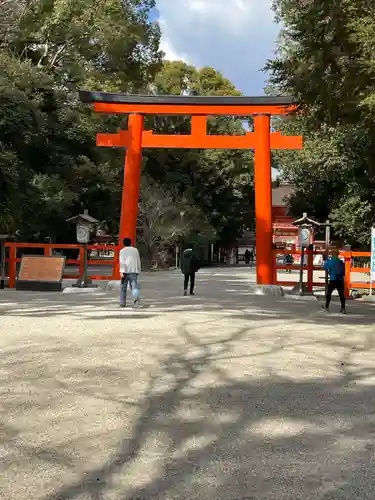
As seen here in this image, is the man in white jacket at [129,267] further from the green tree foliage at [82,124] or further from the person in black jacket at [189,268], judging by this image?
the green tree foliage at [82,124]

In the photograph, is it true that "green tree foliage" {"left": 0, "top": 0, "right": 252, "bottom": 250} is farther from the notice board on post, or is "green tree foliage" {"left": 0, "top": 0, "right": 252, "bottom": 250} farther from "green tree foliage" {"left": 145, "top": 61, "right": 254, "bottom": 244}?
the notice board on post

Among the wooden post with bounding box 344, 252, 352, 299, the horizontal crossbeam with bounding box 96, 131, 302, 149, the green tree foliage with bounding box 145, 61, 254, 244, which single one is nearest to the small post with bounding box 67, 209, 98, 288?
the horizontal crossbeam with bounding box 96, 131, 302, 149

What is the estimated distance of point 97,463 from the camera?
3.51 metres

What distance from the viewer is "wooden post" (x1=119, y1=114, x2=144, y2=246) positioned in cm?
1961

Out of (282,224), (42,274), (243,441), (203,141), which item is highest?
(203,141)

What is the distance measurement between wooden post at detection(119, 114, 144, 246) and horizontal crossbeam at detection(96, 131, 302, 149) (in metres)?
0.28

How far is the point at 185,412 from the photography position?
15.4ft

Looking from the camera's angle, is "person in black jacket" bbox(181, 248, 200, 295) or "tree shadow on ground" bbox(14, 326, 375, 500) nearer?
"tree shadow on ground" bbox(14, 326, 375, 500)

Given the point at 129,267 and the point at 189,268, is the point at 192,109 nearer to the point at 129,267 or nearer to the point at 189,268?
the point at 189,268

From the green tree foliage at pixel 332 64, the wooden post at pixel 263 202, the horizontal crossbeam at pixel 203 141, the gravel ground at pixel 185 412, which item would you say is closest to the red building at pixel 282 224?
the wooden post at pixel 263 202

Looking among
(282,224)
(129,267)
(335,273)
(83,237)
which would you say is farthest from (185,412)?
(282,224)

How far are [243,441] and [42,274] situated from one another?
1409 cm

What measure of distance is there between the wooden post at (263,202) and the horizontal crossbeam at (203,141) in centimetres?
32

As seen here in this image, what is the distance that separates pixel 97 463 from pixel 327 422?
5.89ft
